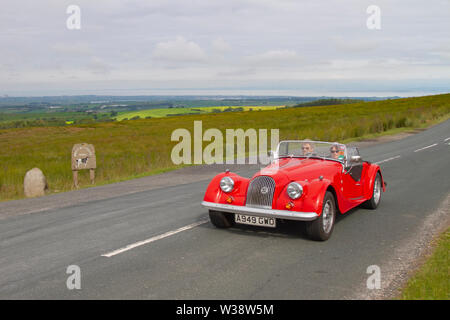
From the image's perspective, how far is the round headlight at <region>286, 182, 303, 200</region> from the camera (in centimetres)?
612

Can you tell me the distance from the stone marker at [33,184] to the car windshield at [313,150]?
760 cm

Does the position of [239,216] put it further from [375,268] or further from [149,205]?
[149,205]

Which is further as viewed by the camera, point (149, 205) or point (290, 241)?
point (149, 205)

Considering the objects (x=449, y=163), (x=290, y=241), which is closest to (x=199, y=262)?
(x=290, y=241)

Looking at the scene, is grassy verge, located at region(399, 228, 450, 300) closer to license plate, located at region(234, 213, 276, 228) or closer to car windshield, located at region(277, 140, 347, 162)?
license plate, located at region(234, 213, 276, 228)

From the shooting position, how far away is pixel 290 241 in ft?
20.6

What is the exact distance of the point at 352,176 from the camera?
7.70 meters

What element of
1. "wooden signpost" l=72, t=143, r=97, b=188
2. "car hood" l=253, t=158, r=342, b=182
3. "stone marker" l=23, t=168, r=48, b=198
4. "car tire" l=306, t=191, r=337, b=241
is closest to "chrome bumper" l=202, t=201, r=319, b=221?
"car tire" l=306, t=191, r=337, b=241

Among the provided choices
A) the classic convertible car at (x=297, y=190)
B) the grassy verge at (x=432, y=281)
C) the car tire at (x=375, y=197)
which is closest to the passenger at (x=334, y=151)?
the classic convertible car at (x=297, y=190)

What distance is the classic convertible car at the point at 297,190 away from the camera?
614 centimetres

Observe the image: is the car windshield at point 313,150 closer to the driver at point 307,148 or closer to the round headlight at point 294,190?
the driver at point 307,148
